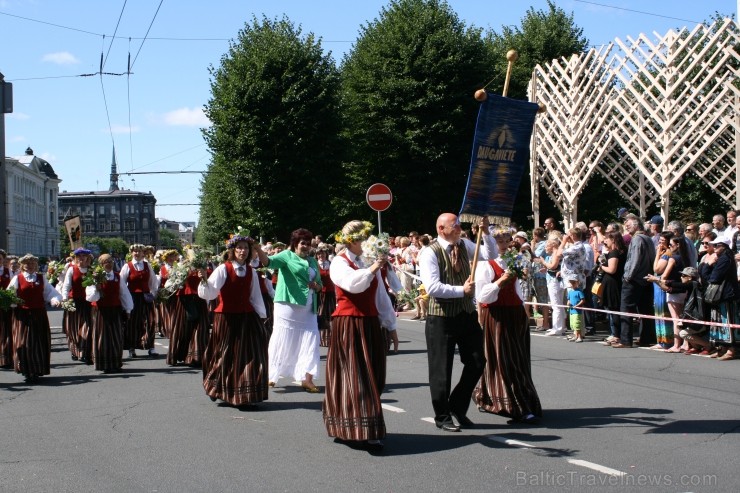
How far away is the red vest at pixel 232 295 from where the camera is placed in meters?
9.58

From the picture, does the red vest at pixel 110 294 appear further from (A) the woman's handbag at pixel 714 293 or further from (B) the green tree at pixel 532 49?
(B) the green tree at pixel 532 49

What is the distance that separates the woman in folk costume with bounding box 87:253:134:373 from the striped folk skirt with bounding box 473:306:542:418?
256 inches

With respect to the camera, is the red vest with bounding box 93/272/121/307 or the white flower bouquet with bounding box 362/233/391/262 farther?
the red vest with bounding box 93/272/121/307

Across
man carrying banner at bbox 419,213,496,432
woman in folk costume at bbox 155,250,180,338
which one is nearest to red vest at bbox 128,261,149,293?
woman in folk costume at bbox 155,250,180,338

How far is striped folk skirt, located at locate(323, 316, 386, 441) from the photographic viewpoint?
7152mm

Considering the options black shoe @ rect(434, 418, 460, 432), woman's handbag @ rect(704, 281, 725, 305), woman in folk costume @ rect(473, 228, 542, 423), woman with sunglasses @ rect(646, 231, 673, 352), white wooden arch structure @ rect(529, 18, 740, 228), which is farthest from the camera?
white wooden arch structure @ rect(529, 18, 740, 228)

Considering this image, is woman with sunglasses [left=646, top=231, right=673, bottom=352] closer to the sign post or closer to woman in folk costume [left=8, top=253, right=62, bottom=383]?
the sign post

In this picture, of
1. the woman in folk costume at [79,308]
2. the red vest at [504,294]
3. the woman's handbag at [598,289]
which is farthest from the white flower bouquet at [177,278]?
the woman's handbag at [598,289]

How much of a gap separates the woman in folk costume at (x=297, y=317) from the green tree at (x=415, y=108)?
2255 centimetres

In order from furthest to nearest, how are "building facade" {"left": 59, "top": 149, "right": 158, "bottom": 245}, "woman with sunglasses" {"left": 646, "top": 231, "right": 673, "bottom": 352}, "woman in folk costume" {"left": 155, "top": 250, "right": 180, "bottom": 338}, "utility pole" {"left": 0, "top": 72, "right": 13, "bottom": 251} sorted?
"building facade" {"left": 59, "top": 149, "right": 158, "bottom": 245} → "utility pole" {"left": 0, "top": 72, "right": 13, "bottom": 251} → "woman in folk costume" {"left": 155, "top": 250, "right": 180, "bottom": 338} → "woman with sunglasses" {"left": 646, "top": 231, "right": 673, "bottom": 352}

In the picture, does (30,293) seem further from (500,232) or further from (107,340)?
(500,232)

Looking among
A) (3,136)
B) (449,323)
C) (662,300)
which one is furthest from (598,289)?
(3,136)

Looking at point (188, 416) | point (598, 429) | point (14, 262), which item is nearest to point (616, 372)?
point (598, 429)

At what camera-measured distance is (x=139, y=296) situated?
14883mm
